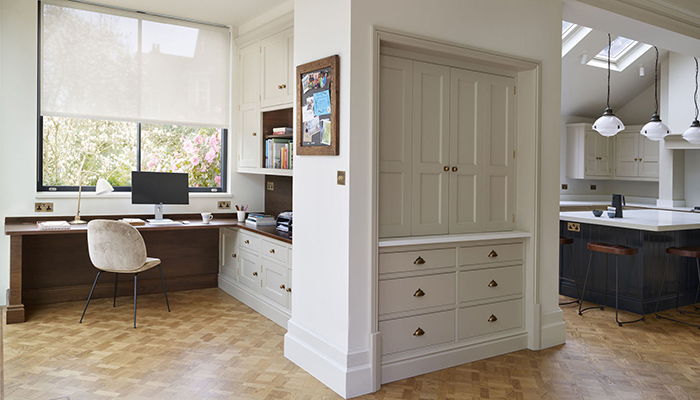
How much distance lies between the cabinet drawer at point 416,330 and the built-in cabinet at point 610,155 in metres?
6.11

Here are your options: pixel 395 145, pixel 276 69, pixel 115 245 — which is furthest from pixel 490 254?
pixel 115 245

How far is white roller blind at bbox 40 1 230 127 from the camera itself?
15.5 feet

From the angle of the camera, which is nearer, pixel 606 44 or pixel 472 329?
pixel 472 329

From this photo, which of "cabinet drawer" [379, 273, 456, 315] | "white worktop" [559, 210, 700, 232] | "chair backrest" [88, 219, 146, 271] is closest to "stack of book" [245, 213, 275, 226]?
"chair backrest" [88, 219, 146, 271]

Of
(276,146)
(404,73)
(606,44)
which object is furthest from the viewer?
(606,44)

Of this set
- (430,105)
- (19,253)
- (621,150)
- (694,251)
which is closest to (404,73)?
(430,105)

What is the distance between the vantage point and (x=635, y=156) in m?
8.41

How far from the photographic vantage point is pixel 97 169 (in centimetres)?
516

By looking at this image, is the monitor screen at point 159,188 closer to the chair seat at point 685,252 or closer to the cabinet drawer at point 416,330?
the cabinet drawer at point 416,330

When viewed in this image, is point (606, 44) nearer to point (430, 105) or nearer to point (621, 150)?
point (621, 150)

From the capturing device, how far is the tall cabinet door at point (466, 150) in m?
3.45

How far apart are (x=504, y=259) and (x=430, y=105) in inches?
48.9

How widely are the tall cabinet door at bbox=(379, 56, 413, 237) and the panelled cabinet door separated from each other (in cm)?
159

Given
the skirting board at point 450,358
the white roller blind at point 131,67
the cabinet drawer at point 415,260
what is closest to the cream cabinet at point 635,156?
the skirting board at point 450,358
